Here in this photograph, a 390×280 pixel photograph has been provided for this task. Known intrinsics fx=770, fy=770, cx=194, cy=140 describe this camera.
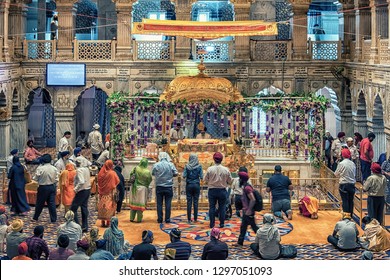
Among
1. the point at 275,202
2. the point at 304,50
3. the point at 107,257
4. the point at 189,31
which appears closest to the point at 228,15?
the point at 304,50

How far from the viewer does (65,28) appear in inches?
973

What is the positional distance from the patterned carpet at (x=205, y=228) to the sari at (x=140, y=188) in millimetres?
614

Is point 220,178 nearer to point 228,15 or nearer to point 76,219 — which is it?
point 76,219

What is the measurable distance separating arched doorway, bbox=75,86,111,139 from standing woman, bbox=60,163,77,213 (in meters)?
13.1

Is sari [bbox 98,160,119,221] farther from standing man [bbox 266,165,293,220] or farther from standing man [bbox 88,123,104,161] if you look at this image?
standing man [bbox 88,123,104,161]

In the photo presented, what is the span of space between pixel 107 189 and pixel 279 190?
130 inches

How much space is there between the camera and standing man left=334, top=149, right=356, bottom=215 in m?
15.5

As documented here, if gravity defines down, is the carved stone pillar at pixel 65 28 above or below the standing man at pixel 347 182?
above

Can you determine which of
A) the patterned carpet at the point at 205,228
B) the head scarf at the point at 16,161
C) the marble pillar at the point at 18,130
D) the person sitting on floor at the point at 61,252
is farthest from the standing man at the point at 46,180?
the marble pillar at the point at 18,130

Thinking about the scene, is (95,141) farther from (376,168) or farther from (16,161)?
(376,168)

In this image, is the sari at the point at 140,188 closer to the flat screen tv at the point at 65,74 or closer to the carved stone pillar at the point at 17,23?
the flat screen tv at the point at 65,74

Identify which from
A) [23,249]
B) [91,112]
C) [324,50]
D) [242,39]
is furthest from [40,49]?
[23,249]

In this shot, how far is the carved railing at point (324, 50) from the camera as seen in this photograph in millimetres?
24719

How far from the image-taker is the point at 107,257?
1051 centimetres
